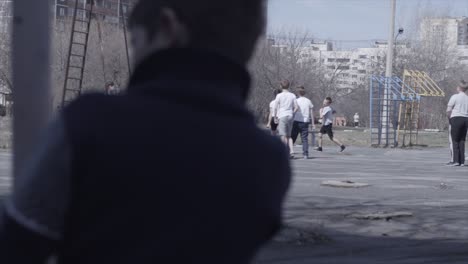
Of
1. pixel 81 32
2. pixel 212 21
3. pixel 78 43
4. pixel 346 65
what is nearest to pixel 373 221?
pixel 212 21

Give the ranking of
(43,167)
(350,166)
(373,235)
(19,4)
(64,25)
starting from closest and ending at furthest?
(43,167) < (19,4) < (373,235) < (350,166) < (64,25)

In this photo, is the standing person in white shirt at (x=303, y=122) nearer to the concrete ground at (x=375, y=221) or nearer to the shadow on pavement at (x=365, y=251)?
the concrete ground at (x=375, y=221)

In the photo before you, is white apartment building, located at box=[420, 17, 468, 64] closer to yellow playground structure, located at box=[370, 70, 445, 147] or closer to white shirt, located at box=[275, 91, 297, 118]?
yellow playground structure, located at box=[370, 70, 445, 147]

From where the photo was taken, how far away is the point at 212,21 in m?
2.12

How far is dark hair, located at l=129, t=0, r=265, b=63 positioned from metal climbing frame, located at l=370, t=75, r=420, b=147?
2892cm

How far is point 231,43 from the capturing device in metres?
2.16

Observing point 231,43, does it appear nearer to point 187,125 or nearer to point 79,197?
point 187,125

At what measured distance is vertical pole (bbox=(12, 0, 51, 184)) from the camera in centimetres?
328

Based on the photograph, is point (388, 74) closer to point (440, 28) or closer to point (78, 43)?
point (78, 43)

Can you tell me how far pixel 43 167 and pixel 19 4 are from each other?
1739 mm

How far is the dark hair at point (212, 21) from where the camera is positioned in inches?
82.7

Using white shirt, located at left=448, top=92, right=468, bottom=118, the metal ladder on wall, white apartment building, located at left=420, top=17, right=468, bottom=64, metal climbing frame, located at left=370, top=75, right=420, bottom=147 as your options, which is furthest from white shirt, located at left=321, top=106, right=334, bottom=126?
white apartment building, located at left=420, top=17, right=468, bottom=64

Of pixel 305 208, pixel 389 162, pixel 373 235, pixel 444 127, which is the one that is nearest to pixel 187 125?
pixel 373 235

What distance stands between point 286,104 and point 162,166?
19.2 meters
